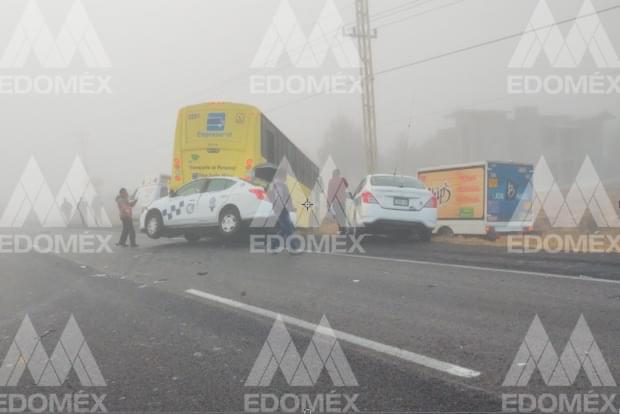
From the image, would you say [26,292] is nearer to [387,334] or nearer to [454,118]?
[387,334]

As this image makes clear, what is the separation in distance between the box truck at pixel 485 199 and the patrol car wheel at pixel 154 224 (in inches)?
327

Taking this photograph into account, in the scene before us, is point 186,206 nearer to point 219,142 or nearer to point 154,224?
point 154,224

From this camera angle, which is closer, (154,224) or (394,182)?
(394,182)

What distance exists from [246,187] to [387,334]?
838 cm

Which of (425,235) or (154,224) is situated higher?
(154,224)

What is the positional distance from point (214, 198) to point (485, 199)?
7.66 meters

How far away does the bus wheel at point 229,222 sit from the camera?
12156 mm

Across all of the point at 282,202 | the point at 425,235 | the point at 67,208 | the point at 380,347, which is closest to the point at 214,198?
the point at 282,202

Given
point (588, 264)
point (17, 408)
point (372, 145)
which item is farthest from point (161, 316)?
point (372, 145)

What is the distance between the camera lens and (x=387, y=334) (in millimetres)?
4234

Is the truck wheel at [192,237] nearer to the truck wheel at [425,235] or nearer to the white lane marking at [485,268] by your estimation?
the white lane marking at [485,268]

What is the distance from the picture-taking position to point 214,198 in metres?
12.5

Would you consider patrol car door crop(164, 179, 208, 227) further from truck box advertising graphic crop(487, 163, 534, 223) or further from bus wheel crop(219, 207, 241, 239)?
truck box advertising graphic crop(487, 163, 534, 223)

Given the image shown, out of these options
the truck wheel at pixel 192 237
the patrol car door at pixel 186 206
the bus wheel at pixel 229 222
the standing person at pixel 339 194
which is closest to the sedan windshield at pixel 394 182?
the standing person at pixel 339 194
